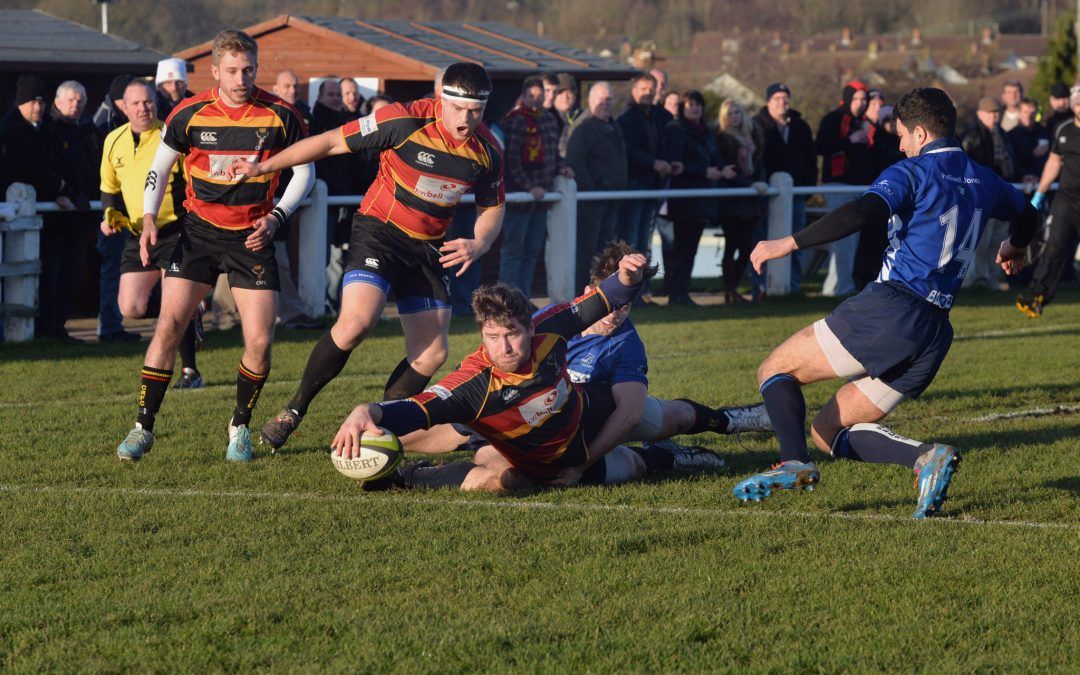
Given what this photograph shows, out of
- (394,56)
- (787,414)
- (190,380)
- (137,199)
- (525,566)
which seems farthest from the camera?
(394,56)

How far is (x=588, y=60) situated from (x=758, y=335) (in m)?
7.15

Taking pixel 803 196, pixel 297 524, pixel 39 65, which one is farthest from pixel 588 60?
pixel 297 524

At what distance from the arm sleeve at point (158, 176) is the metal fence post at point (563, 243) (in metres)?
7.11

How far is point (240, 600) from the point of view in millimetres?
4977

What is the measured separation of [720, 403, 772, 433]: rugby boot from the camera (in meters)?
7.91

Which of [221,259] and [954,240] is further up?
[954,240]

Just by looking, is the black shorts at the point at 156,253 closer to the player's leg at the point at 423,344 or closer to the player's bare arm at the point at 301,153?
the player's bare arm at the point at 301,153

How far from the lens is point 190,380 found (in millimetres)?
9930

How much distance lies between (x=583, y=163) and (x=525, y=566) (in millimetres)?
9566

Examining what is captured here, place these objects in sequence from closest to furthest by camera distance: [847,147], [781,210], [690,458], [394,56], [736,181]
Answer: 1. [690,458]
2. [736,181]
3. [781,210]
4. [847,147]
5. [394,56]

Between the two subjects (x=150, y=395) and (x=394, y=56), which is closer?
(x=150, y=395)

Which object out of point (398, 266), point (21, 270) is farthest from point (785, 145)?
point (398, 266)

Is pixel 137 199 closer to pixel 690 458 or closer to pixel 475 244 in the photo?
pixel 475 244

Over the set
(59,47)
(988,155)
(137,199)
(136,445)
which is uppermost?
(59,47)
